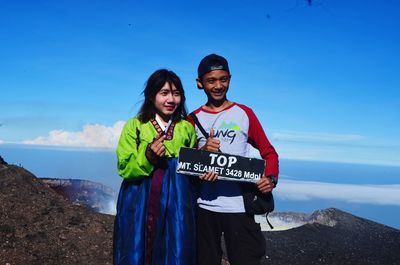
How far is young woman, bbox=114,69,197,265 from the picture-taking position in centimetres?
360

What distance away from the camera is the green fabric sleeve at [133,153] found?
355cm

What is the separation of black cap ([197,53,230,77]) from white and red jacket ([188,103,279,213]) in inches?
15.2

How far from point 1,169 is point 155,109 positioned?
844cm

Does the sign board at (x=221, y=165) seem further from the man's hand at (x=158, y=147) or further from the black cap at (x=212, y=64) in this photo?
the black cap at (x=212, y=64)

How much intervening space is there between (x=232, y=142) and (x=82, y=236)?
490 cm

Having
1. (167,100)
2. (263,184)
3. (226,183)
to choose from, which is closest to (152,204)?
(226,183)

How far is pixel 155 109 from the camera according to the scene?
156 inches

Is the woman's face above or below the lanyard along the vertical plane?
above

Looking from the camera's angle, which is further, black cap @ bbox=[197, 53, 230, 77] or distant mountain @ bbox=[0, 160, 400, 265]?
distant mountain @ bbox=[0, 160, 400, 265]

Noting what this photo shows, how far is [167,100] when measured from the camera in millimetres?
3848

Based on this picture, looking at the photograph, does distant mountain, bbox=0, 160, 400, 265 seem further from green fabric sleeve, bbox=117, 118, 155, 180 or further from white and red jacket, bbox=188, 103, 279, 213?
green fabric sleeve, bbox=117, 118, 155, 180

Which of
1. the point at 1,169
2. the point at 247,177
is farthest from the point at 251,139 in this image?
the point at 1,169

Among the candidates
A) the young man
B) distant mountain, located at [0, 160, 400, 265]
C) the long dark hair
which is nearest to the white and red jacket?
the young man

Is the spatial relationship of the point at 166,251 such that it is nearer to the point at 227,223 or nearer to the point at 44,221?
the point at 227,223
